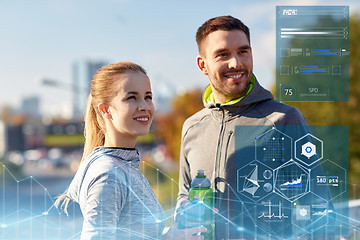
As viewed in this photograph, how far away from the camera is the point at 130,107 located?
190 centimetres

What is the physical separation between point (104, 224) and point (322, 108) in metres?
9.35

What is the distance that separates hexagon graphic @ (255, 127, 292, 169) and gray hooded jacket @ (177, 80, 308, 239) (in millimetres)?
71

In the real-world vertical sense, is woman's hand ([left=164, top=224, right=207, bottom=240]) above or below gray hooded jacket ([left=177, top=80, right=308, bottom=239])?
below

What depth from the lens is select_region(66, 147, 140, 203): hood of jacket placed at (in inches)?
69.2

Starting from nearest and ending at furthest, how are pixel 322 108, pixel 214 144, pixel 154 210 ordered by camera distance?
pixel 154 210 < pixel 214 144 < pixel 322 108

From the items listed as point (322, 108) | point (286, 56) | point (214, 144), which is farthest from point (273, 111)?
point (322, 108)

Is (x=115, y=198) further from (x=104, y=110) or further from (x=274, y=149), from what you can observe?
(x=274, y=149)

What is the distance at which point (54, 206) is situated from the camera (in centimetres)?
230

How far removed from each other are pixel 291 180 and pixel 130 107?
107 centimetres

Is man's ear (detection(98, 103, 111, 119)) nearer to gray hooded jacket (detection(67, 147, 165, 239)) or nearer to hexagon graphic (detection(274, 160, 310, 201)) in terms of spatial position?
gray hooded jacket (detection(67, 147, 165, 239))

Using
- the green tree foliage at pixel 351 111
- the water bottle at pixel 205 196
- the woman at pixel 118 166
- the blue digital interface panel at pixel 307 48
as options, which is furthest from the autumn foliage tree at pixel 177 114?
the woman at pixel 118 166

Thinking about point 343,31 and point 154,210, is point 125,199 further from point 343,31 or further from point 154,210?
point 343,31

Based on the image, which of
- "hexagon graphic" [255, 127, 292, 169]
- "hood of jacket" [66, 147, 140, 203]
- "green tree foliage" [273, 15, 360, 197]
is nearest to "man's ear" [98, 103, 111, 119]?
"hood of jacket" [66, 147, 140, 203]

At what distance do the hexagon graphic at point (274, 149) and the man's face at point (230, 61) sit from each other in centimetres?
32
